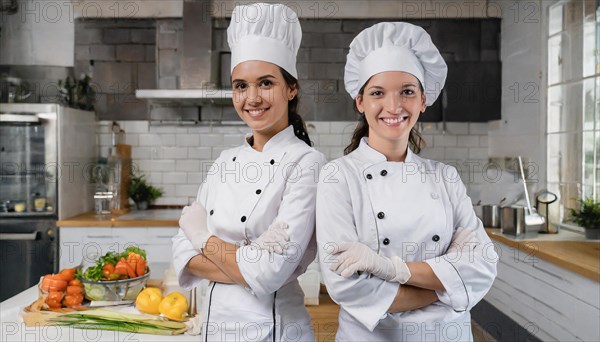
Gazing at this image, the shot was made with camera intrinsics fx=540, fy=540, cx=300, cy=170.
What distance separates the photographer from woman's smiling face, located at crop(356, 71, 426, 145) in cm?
149

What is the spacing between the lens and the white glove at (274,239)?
1.50 m

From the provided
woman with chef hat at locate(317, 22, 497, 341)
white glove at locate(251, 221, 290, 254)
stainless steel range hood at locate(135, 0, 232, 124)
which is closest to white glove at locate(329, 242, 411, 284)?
woman with chef hat at locate(317, 22, 497, 341)

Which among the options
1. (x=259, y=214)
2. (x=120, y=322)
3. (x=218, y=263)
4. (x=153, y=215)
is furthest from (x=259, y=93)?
(x=153, y=215)

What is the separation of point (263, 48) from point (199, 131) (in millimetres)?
3667

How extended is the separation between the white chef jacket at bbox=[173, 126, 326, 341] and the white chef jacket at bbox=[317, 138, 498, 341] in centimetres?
9

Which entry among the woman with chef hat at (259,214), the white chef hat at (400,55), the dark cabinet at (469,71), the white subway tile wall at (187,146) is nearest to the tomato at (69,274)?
the woman with chef hat at (259,214)

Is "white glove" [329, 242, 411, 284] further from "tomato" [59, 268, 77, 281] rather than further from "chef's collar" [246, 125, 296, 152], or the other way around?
"tomato" [59, 268, 77, 281]

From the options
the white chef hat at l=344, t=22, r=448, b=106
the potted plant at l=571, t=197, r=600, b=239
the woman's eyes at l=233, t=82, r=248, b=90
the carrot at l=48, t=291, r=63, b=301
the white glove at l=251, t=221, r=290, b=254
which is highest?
the white chef hat at l=344, t=22, r=448, b=106

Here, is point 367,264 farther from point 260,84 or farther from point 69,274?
point 69,274

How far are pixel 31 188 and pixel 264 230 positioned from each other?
11.8 ft

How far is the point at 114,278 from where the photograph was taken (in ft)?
7.18

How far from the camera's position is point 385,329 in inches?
59.6

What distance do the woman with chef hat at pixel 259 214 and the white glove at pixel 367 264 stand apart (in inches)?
7.3

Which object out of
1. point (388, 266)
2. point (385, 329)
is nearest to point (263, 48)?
point (388, 266)
